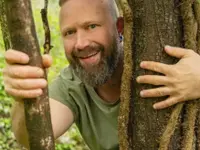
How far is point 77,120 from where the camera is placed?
268cm

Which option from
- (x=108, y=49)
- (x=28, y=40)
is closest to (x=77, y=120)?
(x=108, y=49)

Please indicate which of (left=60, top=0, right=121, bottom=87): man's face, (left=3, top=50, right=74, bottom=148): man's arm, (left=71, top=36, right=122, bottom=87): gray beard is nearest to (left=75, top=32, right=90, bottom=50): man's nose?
(left=60, top=0, right=121, bottom=87): man's face

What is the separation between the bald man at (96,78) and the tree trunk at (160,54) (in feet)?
0.16

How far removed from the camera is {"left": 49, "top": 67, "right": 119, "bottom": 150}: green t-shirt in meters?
2.54

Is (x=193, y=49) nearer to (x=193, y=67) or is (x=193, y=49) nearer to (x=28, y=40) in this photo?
(x=193, y=67)

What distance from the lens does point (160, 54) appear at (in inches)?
72.1

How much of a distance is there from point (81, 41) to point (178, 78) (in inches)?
29.3

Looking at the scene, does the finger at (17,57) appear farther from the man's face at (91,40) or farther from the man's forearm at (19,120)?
the man's face at (91,40)

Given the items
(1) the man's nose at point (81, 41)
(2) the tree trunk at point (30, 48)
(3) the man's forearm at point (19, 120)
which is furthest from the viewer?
(1) the man's nose at point (81, 41)

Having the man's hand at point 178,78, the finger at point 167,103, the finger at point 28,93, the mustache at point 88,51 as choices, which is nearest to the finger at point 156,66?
the man's hand at point 178,78

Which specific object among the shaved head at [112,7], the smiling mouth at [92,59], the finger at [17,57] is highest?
the shaved head at [112,7]

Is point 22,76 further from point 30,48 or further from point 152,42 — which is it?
point 152,42

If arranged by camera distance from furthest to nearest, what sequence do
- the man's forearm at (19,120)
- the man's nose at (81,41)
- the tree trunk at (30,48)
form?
the man's nose at (81,41), the man's forearm at (19,120), the tree trunk at (30,48)

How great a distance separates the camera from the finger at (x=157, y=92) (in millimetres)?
1775
